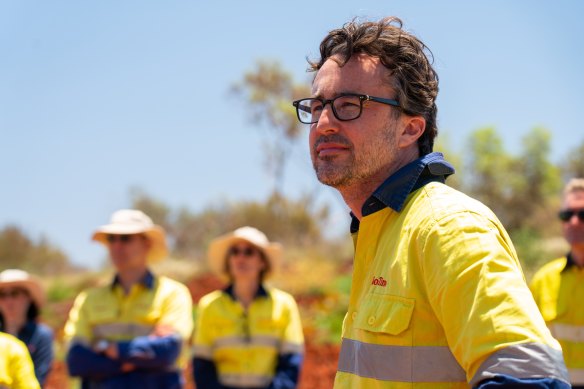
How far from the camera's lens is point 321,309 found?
57.0 ft

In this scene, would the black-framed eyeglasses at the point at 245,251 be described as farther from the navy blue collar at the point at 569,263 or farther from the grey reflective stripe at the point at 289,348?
the navy blue collar at the point at 569,263

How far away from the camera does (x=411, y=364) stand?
2.27 metres

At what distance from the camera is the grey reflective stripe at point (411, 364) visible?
224 centimetres

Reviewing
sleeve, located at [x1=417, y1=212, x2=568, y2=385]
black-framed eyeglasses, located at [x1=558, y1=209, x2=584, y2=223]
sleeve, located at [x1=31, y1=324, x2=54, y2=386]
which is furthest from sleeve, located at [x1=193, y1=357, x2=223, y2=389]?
sleeve, located at [x1=417, y1=212, x2=568, y2=385]

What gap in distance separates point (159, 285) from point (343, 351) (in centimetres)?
474

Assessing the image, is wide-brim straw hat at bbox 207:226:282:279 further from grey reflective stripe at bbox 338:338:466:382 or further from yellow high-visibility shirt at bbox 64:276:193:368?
grey reflective stripe at bbox 338:338:466:382

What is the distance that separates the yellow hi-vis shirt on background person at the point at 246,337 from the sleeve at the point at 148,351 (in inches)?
16.7

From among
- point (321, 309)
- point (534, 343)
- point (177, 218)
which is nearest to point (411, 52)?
point (534, 343)

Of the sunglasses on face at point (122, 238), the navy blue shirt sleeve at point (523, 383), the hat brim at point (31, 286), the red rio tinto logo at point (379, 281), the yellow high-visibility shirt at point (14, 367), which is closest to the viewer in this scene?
the navy blue shirt sleeve at point (523, 383)

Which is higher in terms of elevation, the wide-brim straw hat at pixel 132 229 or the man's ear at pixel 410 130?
the man's ear at pixel 410 130

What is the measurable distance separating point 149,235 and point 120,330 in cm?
111

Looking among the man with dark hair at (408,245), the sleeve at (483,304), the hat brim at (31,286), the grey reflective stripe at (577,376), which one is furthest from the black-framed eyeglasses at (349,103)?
the hat brim at (31,286)

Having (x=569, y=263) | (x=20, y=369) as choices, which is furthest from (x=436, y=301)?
(x=569, y=263)

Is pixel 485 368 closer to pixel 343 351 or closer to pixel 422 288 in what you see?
pixel 422 288
